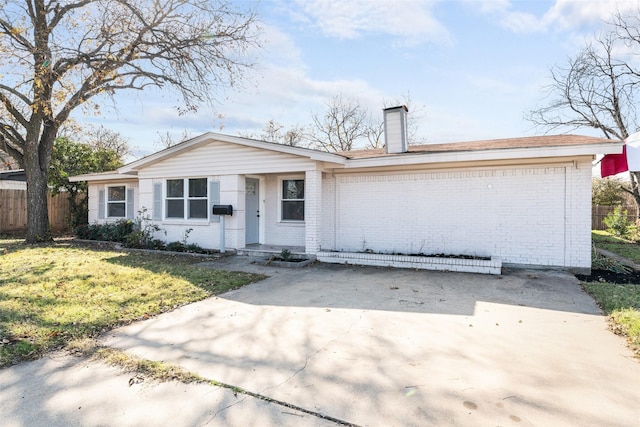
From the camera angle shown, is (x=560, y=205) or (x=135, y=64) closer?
(x=560, y=205)

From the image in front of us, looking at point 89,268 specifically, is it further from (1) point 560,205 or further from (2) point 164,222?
(1) point 560,205

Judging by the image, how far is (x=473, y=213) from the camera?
8484mm

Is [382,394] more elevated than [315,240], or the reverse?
[315,240]

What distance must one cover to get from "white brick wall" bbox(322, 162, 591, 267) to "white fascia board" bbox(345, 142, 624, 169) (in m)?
0.65

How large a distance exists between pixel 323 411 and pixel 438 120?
25415 mm

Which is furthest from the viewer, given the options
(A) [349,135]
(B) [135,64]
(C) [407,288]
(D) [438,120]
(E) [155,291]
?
(A) [349,135]

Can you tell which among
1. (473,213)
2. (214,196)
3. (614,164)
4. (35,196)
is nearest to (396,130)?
(473,213)

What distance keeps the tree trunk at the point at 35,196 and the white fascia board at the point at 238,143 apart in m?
2.94

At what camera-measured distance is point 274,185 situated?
10883mm

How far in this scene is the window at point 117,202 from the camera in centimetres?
1366

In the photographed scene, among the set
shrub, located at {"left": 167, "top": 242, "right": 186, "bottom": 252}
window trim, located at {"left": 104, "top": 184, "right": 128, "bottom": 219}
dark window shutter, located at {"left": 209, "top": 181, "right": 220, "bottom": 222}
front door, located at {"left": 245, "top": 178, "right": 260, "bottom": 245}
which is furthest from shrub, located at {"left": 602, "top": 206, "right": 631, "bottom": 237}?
window trim, located at {"left": 104, "top": 184, "right": 128, "bottom": 219}

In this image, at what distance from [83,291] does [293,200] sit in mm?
6006

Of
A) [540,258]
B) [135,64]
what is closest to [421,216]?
[540,258]

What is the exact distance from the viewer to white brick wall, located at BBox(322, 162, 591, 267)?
301 inches
